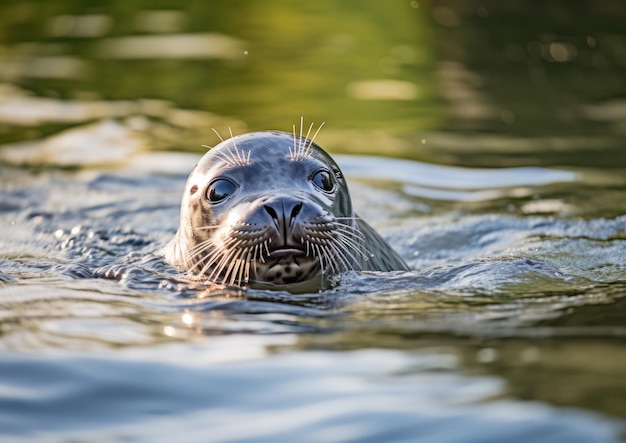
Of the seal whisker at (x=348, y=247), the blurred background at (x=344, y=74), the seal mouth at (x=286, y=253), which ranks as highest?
the blurred background at (x=344, y=74)

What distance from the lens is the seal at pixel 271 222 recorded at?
4.68 meters

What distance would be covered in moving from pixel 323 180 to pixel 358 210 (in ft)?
8.72

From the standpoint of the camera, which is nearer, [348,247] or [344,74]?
[348,247]

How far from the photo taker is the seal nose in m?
4.61

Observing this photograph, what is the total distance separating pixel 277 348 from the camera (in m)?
3.68

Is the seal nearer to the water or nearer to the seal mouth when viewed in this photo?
the seal mouth

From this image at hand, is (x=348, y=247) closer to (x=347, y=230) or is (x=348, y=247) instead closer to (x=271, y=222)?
(x=347, y=230)

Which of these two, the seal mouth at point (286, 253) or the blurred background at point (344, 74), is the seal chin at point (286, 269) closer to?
the seal mouth at point (286, 253)

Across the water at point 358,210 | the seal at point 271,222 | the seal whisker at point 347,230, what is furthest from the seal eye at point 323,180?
the water at point 358,210

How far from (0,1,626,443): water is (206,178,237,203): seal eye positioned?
0.47 meters

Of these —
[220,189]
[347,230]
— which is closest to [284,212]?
[220,189]

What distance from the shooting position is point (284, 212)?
15.2 feet

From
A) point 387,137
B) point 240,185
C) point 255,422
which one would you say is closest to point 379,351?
point 255,422

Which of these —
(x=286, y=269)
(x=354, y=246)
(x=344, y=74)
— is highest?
(x=344, y=74)
